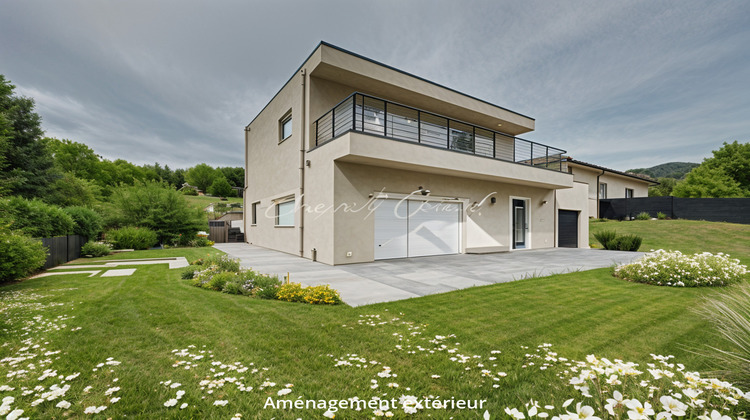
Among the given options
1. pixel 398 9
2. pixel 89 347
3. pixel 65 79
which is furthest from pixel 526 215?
pixel 65 79

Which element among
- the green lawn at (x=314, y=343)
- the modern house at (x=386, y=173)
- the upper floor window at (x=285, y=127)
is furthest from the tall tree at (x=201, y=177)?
the green lawn at (x=314, y=343)

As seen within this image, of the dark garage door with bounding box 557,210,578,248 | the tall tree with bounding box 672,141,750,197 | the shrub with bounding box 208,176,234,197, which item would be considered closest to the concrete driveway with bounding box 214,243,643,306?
the dark garage door with bounding box 557,210,578,248

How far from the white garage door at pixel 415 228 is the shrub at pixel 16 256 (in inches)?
327

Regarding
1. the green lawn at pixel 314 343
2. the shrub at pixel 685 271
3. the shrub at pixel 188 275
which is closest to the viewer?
the green lawn at pixel 314 343

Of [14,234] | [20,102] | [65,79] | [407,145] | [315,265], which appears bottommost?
[315,265]

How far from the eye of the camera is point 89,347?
2.93m

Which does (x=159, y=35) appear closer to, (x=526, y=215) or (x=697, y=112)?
(x=526, y=215)

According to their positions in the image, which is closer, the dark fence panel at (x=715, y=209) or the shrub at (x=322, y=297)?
the shrub at (x=322, y=297)

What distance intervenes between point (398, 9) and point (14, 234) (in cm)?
1237

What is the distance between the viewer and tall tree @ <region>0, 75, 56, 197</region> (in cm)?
1772

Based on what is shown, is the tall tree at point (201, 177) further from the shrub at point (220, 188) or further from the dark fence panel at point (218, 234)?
the dark fence panel at point (218, 234)

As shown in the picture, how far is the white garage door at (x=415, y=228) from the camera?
32.5 feet

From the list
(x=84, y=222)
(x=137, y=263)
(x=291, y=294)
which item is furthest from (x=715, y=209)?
(x=84, y=222)

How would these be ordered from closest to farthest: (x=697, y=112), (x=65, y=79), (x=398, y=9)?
(x=398, y=9), (x=65, y=79), (x=697, y=112)
